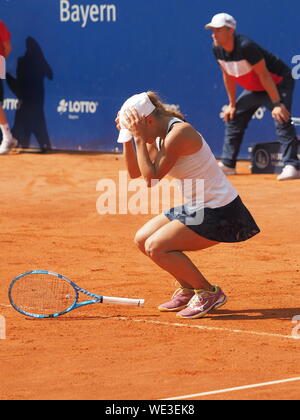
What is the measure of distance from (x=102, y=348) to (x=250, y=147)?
8293 mm

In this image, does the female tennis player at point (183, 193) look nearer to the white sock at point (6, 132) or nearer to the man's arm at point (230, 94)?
the man's arm at point (230, 94)

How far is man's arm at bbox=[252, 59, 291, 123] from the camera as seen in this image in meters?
12.2

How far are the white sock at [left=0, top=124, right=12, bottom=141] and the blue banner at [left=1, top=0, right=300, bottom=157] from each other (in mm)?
854

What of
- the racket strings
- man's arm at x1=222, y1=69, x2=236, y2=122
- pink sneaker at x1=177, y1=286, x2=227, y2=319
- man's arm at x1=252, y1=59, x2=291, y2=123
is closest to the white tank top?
pink sneaker at x1=177, y1=286, x2=227, y2=319

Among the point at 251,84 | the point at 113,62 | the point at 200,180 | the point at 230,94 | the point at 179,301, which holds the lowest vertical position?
the point at 113,62

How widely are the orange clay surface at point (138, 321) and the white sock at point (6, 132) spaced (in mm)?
4082

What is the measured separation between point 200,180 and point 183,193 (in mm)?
Answer: 156

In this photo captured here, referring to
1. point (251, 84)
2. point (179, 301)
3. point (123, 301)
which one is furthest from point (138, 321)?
point (251, 84)

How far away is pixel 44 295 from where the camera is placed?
6.93m

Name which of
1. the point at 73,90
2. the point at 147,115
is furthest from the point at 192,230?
the point at 73,90

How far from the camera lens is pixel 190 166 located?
6.49m

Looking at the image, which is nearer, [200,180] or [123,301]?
[200,180]

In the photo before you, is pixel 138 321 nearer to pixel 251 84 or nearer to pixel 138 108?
pixel 138 108

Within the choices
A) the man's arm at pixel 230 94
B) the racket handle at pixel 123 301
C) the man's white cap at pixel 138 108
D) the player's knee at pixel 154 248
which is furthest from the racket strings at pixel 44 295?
the man's arm at pixel 230 94
